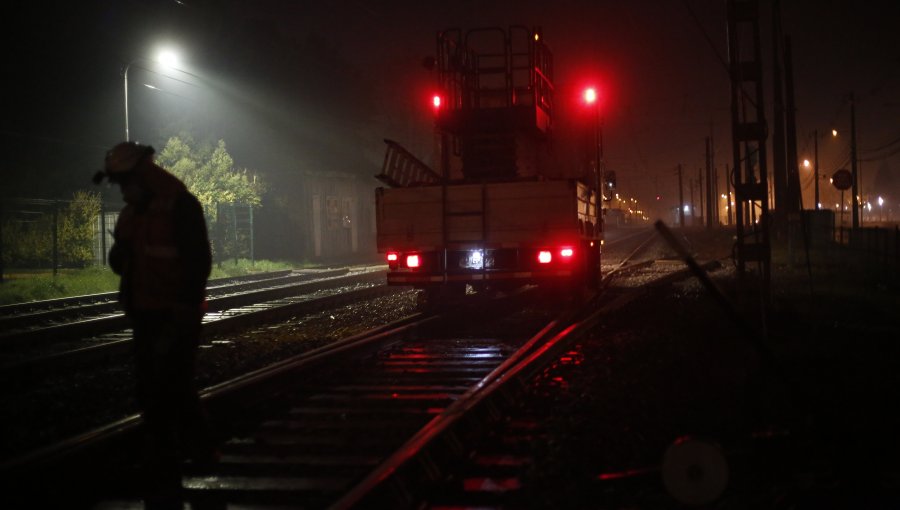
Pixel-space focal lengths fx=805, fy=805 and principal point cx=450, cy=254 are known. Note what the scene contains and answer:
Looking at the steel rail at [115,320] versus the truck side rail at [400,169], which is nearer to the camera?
the steel rail at [115,320]

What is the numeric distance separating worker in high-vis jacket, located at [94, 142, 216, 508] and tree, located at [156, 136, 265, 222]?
1019 inches

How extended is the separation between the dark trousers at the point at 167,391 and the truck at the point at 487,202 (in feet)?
25.7

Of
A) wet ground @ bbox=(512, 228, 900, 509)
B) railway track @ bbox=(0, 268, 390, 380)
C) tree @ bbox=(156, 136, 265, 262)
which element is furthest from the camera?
tree @ bbox=(156, 136, 265, 262)

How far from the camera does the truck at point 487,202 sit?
12258 mm

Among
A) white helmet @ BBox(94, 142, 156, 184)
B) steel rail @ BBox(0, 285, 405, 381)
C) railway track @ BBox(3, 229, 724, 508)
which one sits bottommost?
railway track @ BBox(3, 229, 724, 508)

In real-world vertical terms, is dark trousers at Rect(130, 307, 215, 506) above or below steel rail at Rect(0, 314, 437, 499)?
above

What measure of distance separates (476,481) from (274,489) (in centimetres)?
116

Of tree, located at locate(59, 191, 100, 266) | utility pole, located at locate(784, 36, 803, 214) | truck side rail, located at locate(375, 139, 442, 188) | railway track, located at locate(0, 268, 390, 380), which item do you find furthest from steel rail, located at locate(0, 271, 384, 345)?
utility pole, located at locate(784, 36, 803, 214)

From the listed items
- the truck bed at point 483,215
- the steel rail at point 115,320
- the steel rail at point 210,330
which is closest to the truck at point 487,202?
the truck bed at point 483,215

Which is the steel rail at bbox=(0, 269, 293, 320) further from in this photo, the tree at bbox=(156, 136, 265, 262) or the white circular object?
the white circular object

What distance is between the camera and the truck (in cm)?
1226

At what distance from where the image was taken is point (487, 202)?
489 inches

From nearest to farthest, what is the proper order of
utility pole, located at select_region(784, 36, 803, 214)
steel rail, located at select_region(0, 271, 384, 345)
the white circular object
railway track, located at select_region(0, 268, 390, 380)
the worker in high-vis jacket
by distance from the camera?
the white circular object
the worker in high-vis jacket
railway track, located at select_region(0, 268, 390, 380)
steel rail, located at select_region(0, 271, 384, 345)
utility pole, located at select_region(784, 36, 803, 214)

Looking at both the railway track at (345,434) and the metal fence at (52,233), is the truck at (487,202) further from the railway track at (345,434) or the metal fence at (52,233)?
the metal fence at (52,233)
